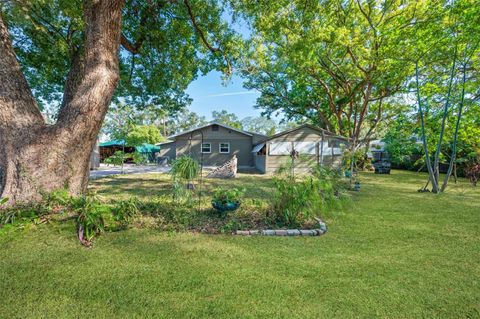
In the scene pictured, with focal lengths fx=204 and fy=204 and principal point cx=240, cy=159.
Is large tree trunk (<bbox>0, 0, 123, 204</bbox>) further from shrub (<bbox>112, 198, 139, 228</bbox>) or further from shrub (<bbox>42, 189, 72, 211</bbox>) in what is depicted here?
shrub (<bbox>112, 198, 139, 228</bbox>)

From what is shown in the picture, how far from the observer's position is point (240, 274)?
7.58ft

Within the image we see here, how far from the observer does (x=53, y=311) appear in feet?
5.70

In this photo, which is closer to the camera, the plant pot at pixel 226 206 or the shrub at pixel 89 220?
the shrub at pixel 89 220

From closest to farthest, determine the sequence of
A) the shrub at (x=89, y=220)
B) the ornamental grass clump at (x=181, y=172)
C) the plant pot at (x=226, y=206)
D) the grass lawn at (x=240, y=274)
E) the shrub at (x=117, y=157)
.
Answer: the grass lawn at (x=240, y=274) < the shrub at (x=89, y=220) < the plant pot at (x=226, y=206) < the ornamental grass clump at (x=181, y=172) < the shrub at (x=117, y=157)

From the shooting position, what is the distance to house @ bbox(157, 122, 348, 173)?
13.2 metres

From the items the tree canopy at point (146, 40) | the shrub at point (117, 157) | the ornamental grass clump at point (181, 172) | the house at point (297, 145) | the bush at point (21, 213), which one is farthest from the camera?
the house at point (297, 145)

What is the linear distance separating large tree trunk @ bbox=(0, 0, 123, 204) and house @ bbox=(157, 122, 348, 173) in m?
8.30

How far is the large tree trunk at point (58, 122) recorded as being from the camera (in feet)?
12.7

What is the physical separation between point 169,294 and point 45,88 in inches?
457

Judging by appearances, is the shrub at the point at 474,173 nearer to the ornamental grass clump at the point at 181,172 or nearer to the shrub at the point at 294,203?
the shrub at the point at 294,203

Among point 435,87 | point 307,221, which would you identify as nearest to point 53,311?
point 307,221

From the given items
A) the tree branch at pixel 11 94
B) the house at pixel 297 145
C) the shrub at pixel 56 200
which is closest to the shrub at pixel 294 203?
the shrub at pixel 56 200

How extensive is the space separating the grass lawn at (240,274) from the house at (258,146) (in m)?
9.33

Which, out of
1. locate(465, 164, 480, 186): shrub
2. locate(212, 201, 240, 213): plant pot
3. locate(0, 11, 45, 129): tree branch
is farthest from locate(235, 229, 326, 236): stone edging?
locate(465, 164, 480, 186): shrub
